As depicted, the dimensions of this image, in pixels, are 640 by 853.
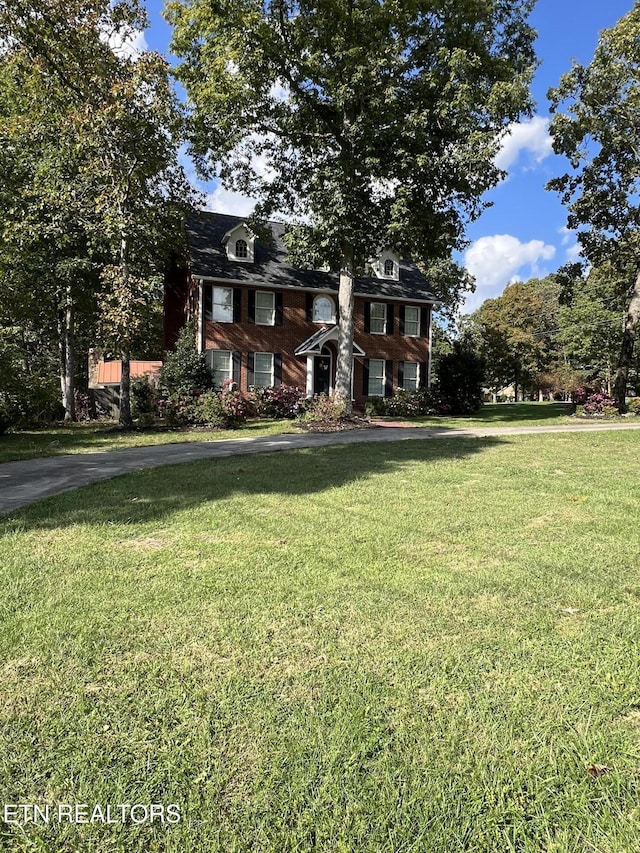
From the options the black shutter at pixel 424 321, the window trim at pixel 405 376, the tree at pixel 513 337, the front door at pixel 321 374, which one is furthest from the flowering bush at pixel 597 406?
the tree at pixel 513 337

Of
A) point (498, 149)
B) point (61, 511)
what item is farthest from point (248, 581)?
point (498, 149)

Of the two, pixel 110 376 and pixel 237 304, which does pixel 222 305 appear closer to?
pixel 237 304

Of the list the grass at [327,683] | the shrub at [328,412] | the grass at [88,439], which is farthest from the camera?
the shrub at [328,412]

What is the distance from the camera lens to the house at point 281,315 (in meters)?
22.7

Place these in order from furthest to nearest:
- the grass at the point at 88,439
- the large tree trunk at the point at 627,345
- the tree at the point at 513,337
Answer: the tree at the point at 513,337 < the large tree trunk at the point at 627,345 < the grass at the point at 88,439

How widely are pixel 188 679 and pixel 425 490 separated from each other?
4.32 meters

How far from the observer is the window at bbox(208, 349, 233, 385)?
74.1 ft

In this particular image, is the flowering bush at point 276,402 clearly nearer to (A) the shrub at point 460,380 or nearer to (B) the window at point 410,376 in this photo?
(B) the window at point 410,376

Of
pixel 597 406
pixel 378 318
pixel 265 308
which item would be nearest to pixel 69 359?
pixel 265 308

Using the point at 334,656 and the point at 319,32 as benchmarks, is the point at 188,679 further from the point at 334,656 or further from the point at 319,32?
the point at 319,32

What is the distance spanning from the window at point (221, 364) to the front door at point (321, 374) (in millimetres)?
4136

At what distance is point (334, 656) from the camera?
253cm

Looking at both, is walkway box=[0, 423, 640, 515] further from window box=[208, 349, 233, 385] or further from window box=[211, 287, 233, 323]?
window box=[211, 287, 233, 323]

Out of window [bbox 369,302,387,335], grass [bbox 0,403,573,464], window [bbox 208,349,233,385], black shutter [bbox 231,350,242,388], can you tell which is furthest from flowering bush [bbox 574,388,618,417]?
window [bbox 208,349,233,385]
